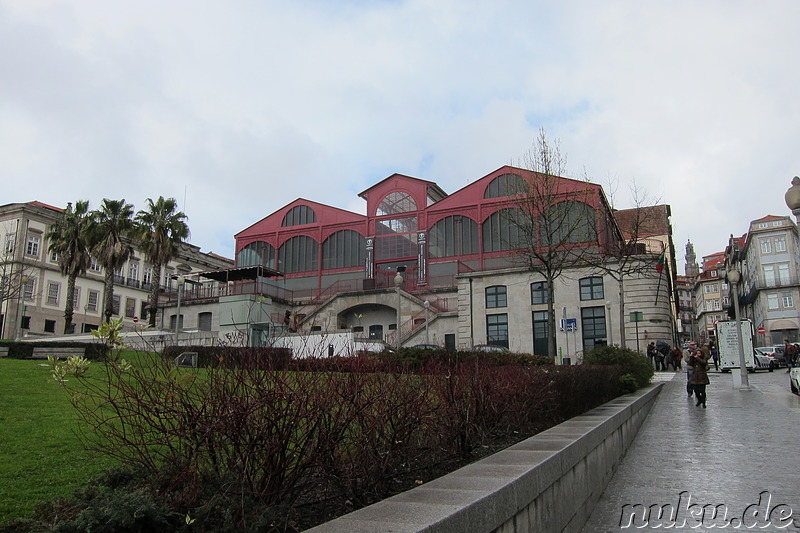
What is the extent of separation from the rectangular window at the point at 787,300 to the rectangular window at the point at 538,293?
1874 inches

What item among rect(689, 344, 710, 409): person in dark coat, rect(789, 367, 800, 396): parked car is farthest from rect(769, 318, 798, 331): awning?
rect(689, 344, 710, 409): person in dark coat

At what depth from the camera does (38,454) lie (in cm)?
575

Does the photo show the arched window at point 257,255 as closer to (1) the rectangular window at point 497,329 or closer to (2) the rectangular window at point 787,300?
(1) the rectangular window at point 497,329

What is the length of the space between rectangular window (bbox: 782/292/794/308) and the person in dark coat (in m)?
64.7

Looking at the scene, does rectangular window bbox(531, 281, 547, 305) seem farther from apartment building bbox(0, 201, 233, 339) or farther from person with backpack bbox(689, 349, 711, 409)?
apartment building bbox(0, 201, 233, 339)

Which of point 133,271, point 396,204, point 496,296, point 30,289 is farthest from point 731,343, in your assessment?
point 133,271

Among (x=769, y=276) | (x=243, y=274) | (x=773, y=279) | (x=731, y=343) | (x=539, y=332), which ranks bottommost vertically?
(x=731, y=343)

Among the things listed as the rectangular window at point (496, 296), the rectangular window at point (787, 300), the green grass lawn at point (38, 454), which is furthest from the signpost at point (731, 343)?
the rectangular window at point (787, 300)

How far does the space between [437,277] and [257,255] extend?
18549 mm

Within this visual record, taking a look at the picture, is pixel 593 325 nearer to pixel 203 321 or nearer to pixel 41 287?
pixel 203 321

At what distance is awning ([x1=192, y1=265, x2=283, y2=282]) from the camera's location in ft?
164

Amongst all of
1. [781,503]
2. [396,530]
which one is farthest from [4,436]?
[781,503]

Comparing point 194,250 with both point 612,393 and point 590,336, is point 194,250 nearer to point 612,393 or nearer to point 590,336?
point 590,336

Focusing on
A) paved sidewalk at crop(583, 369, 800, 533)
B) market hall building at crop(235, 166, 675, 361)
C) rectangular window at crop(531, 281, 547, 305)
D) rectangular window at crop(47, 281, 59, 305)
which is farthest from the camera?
rectangular window at crop(47, 281, 59, 305)
